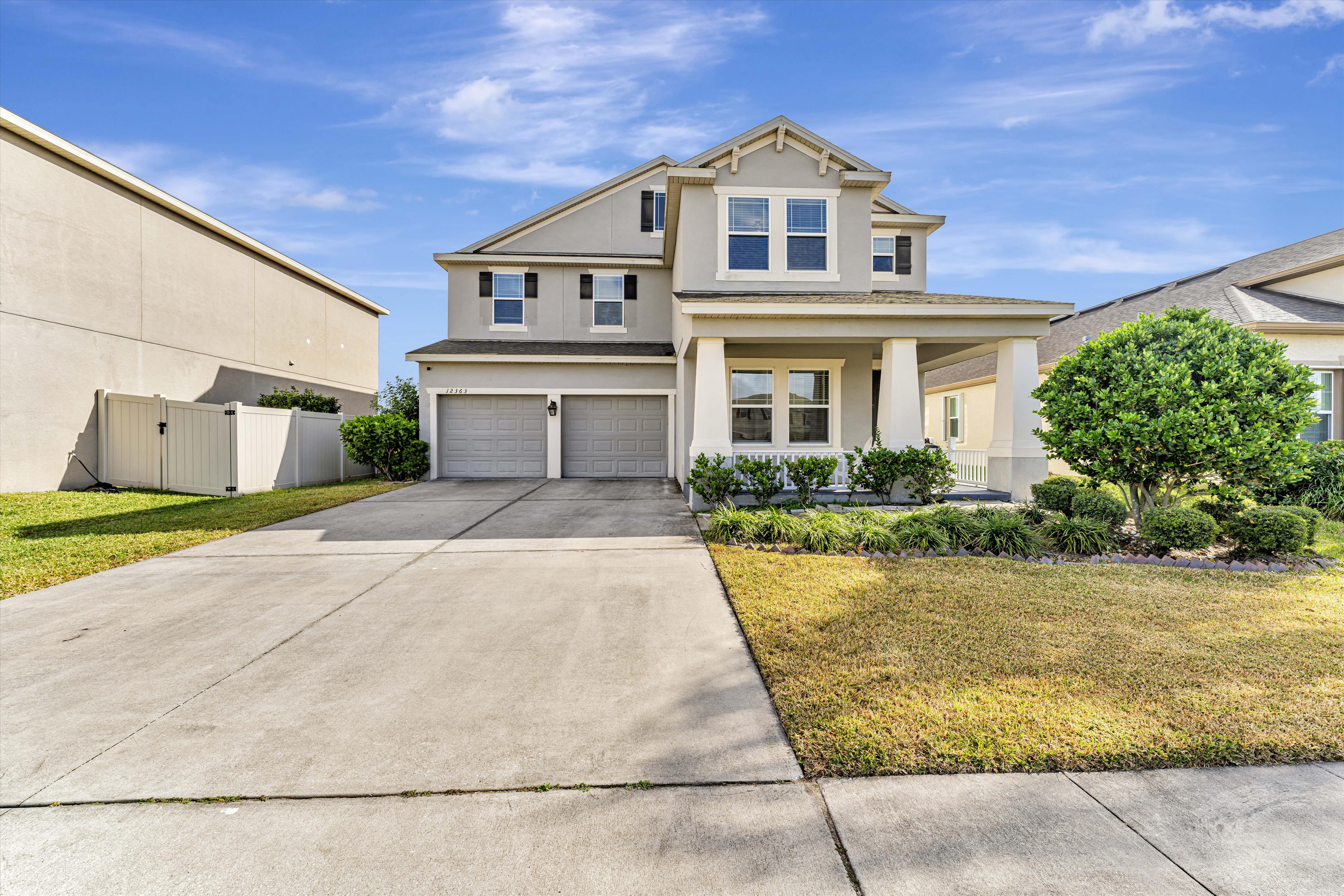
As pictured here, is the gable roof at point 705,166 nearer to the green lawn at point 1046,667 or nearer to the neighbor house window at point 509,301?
the neighbor house window at point 509,301

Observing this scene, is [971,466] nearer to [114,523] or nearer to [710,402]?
[710,402]

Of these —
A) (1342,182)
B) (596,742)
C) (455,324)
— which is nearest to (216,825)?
(596,742)

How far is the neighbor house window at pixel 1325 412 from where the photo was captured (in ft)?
41.8

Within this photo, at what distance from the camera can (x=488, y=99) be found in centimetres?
1162

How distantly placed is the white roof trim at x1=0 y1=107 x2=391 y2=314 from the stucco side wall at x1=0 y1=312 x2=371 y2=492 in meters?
3.40

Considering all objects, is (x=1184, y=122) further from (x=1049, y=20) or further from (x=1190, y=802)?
(x=1190, y=802)

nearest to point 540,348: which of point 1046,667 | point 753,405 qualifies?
point 753,405

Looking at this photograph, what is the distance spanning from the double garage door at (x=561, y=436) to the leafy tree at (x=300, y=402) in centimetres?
363

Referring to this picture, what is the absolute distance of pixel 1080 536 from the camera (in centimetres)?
684

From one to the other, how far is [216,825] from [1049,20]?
13297mm

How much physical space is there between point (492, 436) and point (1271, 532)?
14.1 meters

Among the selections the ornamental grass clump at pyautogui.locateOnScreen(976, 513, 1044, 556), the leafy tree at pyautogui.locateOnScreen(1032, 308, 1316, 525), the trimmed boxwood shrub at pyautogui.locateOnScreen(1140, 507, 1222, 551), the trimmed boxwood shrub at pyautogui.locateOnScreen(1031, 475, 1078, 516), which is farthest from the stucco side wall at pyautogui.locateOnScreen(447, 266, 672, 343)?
the trimmed boxwood shrub at pyautogui.locateOnScreen(1140, 507, 1222, 551)

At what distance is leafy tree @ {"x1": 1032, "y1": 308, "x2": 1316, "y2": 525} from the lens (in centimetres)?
674

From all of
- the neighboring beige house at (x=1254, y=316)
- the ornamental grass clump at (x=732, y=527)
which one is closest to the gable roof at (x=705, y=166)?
the neighboring beige house at (x=1254, y=316)
